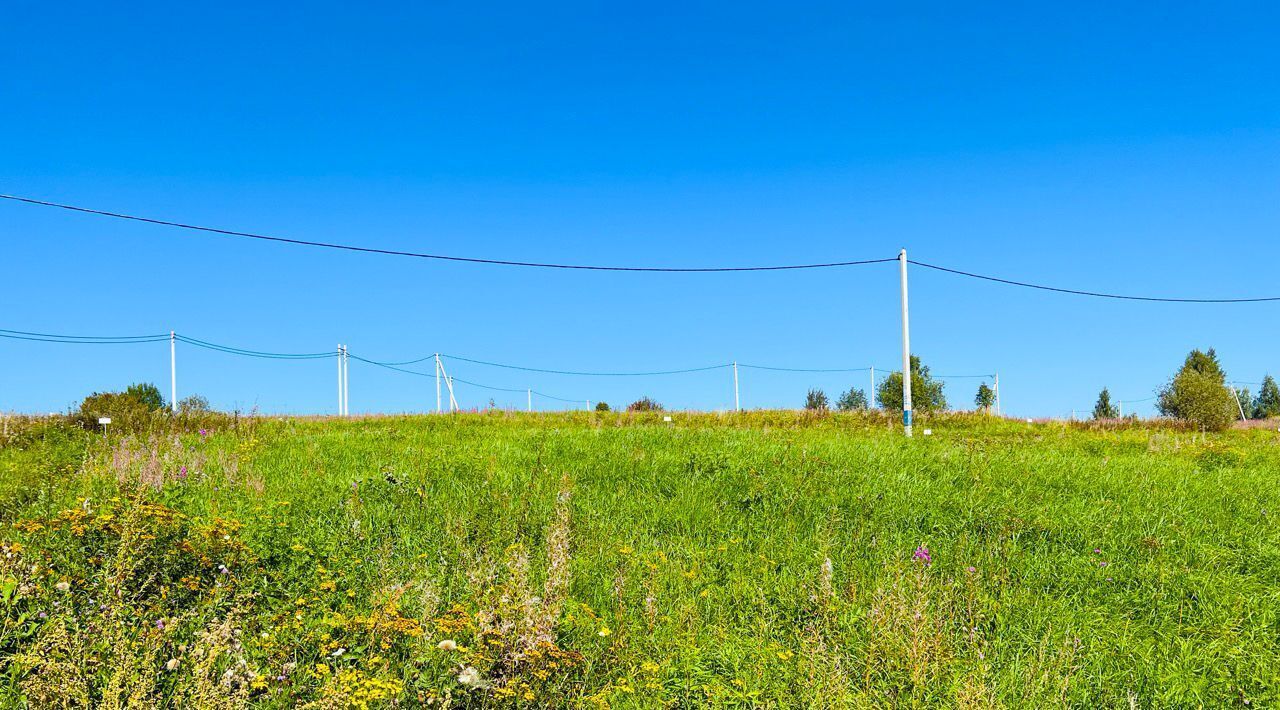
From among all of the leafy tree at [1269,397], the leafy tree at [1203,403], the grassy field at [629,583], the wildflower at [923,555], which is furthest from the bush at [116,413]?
the leafy tree at [1269,397]

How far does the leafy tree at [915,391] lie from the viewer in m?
37.7

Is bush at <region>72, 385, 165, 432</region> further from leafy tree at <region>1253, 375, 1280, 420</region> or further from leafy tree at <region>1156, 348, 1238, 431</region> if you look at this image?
leafy tree at <region>1253, 375, 1280, 420</region>

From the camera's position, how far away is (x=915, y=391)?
3956 centimetres

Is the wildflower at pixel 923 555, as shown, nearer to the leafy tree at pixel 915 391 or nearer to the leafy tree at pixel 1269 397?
the leafy tree at pixel 915 391

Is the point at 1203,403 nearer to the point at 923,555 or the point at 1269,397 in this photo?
the point at 923,555

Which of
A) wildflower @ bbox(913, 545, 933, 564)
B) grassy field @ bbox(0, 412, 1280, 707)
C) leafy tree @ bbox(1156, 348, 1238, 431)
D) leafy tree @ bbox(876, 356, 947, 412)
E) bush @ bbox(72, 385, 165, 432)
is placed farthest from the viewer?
leafy tree @ bbox(876, 356, 947, 412)

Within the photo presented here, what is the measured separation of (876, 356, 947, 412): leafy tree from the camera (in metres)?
37.7

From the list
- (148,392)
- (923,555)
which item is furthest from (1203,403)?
(148,392)

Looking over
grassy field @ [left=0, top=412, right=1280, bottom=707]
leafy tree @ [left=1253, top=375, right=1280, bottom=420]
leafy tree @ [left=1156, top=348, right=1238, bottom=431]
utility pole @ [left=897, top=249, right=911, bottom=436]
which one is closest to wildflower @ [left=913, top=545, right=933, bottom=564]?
grassy field @ [left=0, top=412, right=1280, bottom=707]

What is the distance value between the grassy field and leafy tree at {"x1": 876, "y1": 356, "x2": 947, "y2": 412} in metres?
28.6

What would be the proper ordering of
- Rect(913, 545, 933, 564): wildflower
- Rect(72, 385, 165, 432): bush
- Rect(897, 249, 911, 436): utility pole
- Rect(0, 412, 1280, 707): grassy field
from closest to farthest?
Rect(0, 412, 1280, 707): grassy field, Rect(913, 545, 933, 564): wildflower, Rect(72, 385, 165, 432): bush, Rect(897, 249, 911, 436): utility pole

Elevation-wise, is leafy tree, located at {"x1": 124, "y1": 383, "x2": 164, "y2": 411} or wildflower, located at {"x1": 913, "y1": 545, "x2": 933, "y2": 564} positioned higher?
leafy tree, located at {"x1": 124, "y1": 383, "x2": 164, "y2": 411}

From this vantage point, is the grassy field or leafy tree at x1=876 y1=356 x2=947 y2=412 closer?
the grassy field

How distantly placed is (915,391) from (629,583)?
3711 centimetres
